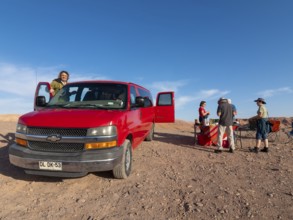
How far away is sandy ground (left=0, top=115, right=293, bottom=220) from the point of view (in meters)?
3.56

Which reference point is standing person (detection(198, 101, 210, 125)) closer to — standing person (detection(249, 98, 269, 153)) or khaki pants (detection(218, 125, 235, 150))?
khaki pants (detection(218, 125, 235, 150))

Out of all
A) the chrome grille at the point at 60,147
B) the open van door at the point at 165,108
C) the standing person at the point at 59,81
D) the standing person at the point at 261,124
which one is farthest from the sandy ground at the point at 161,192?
the open van door at the point at 165,108

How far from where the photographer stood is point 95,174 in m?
5.18

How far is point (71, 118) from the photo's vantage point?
4.34 m

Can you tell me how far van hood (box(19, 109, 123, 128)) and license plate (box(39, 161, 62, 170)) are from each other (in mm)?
622

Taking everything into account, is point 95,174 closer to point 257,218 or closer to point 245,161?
point 257,218

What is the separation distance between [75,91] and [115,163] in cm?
239

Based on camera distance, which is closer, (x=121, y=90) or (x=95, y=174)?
(x=95, y=174)

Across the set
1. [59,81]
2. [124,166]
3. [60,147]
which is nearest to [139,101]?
[124,166]

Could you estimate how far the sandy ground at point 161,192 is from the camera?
356 cm

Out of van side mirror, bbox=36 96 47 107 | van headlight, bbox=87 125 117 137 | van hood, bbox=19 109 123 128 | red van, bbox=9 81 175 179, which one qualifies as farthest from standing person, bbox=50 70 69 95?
van headlight, bbox=87 125 117 137

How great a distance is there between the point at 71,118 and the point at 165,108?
5.16 m

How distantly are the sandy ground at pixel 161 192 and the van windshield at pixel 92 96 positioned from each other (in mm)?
1496

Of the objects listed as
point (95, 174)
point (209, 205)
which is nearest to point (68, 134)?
Result: point (95, 174)
